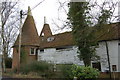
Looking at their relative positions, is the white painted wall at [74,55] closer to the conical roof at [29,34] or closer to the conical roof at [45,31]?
the conical roof at [29,34]

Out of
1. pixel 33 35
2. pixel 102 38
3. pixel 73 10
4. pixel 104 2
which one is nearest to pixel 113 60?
pixel 102 38

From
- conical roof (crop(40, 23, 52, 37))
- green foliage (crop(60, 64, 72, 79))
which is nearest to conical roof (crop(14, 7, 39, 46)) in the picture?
conical roof (crop(40, 23, 52, 37))

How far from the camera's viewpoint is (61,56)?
29688 millimetres

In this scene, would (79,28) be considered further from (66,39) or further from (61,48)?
(66,39)

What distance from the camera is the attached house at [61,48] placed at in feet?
75.8

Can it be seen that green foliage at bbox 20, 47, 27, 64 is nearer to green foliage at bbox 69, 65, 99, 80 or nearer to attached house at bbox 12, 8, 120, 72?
attached house at bbox 12, 8, 120, 72

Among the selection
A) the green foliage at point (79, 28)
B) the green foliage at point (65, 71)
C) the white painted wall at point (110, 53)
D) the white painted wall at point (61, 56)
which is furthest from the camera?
the white painted wall at point (61, 56)

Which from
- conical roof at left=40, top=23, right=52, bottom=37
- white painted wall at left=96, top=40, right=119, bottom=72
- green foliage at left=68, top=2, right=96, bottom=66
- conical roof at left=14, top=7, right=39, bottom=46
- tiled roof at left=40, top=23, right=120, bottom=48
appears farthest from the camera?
conical roof at left=40, top=23, right=52, bottom=37

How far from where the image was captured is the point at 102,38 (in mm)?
24438

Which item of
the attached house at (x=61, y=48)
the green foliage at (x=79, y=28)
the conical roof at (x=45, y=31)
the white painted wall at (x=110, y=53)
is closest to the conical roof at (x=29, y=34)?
the attached house at (x=61, y=48)

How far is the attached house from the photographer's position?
23109 mm

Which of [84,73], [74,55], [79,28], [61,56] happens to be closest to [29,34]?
[61,56]

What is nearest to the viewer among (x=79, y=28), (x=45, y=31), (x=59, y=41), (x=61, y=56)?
(x=79, y=28)

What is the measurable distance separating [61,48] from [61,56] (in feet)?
4.15
